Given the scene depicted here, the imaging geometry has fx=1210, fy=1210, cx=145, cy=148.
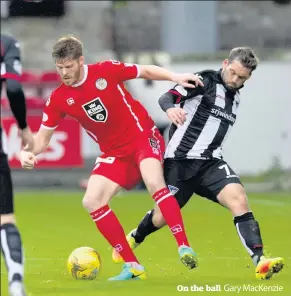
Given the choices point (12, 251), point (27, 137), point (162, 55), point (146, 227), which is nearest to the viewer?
point (12, 251)

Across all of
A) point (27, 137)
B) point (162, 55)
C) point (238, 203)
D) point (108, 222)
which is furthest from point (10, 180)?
point (162, 55)

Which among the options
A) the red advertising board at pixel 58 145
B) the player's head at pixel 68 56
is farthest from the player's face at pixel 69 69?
the red advertising board at pixel 58 145

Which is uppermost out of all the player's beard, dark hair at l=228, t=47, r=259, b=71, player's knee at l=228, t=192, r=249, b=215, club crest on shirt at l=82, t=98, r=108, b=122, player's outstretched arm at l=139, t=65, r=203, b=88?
dark hair at l=228, t=47, r=259, b=71

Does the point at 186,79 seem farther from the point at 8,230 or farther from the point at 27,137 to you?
the point at 8,230

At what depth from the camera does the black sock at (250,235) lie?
31.9 ft

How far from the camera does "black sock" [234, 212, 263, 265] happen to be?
31.9 feet

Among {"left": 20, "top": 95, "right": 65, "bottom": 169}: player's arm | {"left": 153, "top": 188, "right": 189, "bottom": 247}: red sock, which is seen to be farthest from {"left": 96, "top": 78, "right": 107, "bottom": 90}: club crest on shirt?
{"left": 153, "top": 188, "right": 189, "bottom": 247}: red sock

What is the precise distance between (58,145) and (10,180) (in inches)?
591

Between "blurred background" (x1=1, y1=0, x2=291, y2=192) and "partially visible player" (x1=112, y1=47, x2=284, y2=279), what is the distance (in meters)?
11.7

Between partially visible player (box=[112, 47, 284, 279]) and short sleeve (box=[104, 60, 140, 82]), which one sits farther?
partially visible player (box=[112, 47, 284, 279])

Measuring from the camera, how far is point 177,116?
9.35 metres

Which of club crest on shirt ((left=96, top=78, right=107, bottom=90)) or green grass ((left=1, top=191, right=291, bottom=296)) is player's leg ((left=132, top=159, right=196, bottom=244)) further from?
club crest on shirt ((left=96, top=78, right=107, bottom=90))

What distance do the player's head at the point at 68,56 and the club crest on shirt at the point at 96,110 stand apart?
35 centimetres

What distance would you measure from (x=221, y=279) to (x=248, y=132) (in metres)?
14.7
